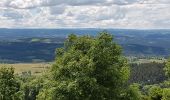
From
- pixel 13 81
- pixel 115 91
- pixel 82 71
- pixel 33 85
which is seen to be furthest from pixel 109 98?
pixel 33 85

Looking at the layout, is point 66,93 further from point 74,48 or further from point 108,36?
point 108,36

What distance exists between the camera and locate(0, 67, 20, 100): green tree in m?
62.0

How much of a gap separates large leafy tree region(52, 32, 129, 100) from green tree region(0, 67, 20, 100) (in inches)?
808

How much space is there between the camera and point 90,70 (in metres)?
40.5

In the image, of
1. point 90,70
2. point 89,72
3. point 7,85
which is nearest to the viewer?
point 90,70

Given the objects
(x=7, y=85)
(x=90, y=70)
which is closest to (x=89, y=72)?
(x=90, y=70)

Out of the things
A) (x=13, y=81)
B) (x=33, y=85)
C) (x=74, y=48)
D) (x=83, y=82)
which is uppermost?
(x=74, y=48)

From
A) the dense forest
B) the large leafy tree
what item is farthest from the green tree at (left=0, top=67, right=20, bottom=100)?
the large leafy tree

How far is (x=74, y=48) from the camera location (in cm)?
4253

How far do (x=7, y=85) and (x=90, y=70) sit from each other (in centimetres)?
2534

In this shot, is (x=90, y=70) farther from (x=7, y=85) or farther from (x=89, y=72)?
(x=7, y=85)

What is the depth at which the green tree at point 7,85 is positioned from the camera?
62000 millimetres

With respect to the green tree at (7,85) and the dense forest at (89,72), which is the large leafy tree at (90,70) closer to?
the dense forest at (89,72)

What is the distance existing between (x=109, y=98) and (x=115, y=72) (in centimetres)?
265
